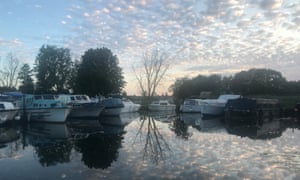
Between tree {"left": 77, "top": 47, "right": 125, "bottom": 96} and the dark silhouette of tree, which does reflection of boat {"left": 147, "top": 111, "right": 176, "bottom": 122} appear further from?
the dark silhouette of tree

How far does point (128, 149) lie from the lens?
15.2m

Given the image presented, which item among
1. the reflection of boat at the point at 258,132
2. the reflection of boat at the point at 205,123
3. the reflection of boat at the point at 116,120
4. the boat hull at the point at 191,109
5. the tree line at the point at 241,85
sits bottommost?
the reflection of boat at the point at 258,132

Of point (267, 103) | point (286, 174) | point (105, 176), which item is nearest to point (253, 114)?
point (267, 103)

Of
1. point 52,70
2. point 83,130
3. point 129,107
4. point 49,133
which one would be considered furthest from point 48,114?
point 52,70

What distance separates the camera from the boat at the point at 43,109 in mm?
31891

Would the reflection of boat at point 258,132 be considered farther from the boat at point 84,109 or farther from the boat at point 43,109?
the boat at point 84,109

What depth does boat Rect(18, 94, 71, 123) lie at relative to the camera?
1256 inches

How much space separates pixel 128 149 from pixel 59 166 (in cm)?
415

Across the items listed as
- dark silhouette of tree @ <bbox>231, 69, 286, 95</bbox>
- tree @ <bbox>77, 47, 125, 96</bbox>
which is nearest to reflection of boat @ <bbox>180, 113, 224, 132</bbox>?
tree @ <bbox>77, 47, 125, 96</bbox>

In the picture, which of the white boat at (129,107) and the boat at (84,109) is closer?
the boat at (84,109)

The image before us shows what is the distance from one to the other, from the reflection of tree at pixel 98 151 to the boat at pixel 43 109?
14188 mm

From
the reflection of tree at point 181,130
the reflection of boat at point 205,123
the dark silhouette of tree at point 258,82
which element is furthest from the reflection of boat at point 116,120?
the dark silhouette of tree at point 258,82

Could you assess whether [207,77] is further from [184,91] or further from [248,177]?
[248,177]

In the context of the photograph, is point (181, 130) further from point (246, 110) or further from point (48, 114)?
point (246, 110)
